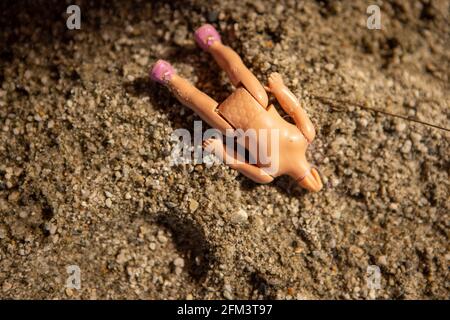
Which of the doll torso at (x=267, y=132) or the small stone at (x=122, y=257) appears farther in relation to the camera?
the small stone at (x=122, y=257)

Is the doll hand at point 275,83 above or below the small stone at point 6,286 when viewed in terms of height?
above

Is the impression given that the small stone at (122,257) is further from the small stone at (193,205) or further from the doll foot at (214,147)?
the doll foot at (214,147)

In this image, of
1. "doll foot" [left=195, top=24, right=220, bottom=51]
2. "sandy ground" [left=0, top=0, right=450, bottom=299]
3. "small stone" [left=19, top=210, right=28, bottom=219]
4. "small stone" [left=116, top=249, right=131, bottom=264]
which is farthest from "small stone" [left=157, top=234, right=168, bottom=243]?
"doll foot" [left=195, top=24, right=220, bottom=51]

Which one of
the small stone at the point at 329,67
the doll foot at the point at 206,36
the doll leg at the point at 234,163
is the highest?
the doll foot at the point at 206,36

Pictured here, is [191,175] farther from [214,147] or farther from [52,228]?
[52,228]

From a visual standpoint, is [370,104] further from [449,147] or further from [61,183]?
[61,183]

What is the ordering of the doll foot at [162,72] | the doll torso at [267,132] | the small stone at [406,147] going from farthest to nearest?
the small stone at [406,147], the doll foot at [162,72], the doll torso at [267,132]

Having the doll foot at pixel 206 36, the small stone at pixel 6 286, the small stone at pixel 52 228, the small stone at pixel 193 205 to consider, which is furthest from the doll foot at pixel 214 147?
the small stone at pixel 6 286

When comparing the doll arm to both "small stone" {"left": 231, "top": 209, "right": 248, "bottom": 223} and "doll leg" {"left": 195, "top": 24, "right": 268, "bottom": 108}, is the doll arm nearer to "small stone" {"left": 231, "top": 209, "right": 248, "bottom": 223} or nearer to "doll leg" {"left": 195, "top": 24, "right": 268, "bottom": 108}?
"doll leg" {"left": 195, "top": 24, "right": 268, "bottom": 108}

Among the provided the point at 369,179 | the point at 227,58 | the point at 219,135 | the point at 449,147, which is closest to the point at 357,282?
the point at 369,179
